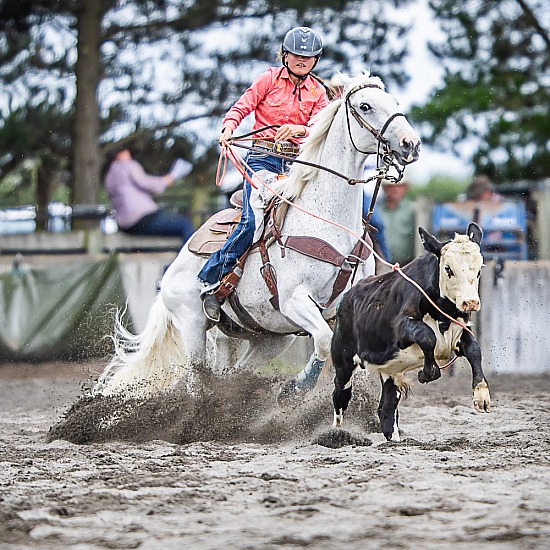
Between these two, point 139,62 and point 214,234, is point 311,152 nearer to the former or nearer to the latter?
point 214,234

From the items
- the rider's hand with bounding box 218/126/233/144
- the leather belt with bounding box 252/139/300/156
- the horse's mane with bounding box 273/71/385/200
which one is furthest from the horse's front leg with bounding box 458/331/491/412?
the rider's hand with bounding box 218/126/233/144

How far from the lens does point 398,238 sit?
11.8m

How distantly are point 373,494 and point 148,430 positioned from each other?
263 centimetres

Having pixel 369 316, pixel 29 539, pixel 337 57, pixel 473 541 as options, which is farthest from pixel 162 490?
pixel 337 57

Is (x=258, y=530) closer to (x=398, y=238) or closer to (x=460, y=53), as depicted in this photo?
(x=398, y=238)

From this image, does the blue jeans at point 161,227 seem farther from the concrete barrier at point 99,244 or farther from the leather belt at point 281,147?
the leather belt at point 281,147

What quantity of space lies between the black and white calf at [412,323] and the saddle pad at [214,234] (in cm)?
133

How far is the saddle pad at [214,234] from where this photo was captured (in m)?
7.12

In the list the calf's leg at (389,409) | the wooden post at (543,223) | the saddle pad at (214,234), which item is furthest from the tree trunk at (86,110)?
the calf's leg at (389,409)

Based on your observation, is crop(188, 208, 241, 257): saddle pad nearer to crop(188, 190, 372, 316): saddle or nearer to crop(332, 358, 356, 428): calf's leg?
crop(188, 190, 372, 316): saddle

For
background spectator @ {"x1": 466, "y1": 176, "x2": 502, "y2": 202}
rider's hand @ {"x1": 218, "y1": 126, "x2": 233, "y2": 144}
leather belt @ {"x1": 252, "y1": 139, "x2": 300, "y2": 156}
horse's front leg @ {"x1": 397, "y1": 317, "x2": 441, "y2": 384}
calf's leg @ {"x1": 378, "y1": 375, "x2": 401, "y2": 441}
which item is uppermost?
background spectator @ {"x1": 466, "y1": 176, "x2": 502, "y2": 202}

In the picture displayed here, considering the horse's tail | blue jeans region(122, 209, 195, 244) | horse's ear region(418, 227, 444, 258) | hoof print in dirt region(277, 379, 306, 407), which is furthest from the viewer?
blue jeans region(122, 209, 195, 244)

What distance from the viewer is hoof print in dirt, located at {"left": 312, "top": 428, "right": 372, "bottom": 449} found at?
18.6 ft

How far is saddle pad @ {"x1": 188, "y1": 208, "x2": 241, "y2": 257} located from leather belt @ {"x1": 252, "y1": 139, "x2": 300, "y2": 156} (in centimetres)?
62
